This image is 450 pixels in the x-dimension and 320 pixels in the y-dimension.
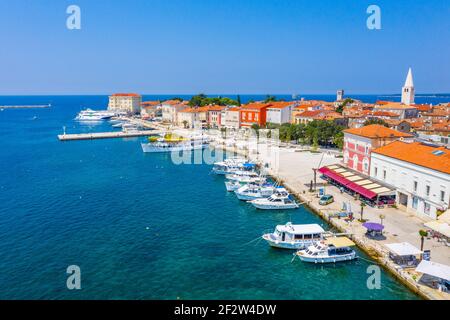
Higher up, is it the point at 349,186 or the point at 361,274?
the point at 349,186

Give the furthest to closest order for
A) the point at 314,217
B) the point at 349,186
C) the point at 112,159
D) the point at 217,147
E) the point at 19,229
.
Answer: the point at 217,147, the point at 112,159, the point at 349,186, the point at 314,217, the point at 19,229

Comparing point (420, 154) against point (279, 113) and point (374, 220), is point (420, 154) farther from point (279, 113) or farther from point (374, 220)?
point (279, 113)

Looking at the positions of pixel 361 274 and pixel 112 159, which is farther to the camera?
pixel 112 159

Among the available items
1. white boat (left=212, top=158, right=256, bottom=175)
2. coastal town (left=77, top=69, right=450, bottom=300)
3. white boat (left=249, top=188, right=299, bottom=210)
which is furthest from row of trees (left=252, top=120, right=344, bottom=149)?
white boat (left=249, top=188, right=299, bottom=210)

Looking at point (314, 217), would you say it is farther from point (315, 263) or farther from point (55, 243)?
point (55, 243)

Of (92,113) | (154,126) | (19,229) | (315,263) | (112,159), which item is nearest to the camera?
(315,263)

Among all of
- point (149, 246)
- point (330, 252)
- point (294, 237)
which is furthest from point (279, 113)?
point (149, 246)

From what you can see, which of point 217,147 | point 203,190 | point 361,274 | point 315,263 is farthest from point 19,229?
point 217,147
